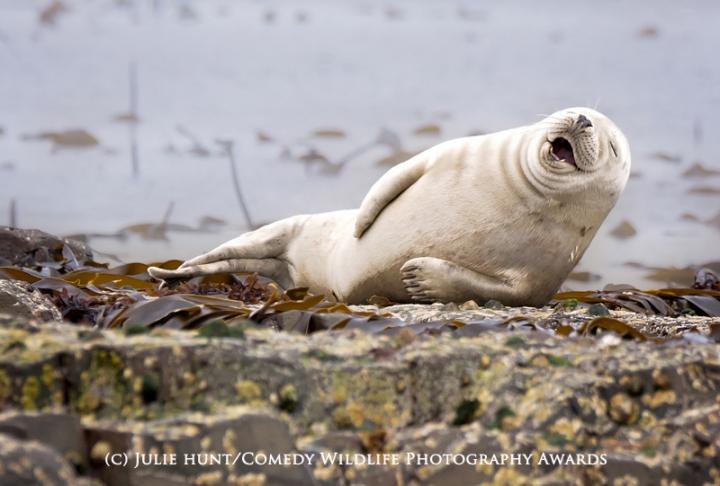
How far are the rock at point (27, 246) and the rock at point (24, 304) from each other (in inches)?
112

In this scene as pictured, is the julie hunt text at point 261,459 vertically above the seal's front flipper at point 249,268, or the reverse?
the julie hunt text at point 261,459

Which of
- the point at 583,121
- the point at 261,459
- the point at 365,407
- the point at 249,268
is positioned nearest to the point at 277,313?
the point at 365,407

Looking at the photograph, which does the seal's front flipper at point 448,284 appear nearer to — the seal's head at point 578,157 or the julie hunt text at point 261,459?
the seal's head at point 578,157

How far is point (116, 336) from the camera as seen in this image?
1330mm

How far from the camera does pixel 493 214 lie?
3.23 m

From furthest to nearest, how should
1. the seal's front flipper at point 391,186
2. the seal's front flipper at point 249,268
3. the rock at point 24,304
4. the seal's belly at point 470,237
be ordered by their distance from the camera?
the seal's front flipper at point 249,268 → the seal's front flipper at point 391,186 → the seal's belly at point 470,237 → the rock at point 24,304

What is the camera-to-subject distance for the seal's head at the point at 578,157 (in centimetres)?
309

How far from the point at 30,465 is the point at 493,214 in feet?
Result: 8.30

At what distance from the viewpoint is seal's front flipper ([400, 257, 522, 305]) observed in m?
3.16

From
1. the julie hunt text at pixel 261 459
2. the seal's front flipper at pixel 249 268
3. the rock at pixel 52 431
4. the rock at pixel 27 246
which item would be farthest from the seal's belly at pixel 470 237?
the rock at pixel 27 246

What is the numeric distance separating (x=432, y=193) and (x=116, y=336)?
7.38 ft

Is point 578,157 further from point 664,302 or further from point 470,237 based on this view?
point 664,302

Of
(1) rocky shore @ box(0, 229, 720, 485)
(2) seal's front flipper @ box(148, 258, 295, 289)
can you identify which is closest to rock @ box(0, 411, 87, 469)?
(1) rocky shore @ box(0, 229, 720, 485)

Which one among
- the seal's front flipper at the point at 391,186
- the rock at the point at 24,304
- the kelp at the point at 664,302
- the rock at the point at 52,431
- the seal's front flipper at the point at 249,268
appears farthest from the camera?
the seal's front flipper at the point at 249,268
